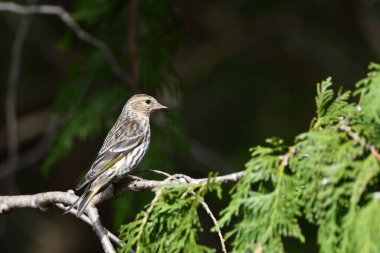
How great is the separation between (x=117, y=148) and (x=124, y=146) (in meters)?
0.06

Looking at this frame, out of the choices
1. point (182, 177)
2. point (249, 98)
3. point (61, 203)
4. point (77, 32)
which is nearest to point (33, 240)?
point (249, 98)

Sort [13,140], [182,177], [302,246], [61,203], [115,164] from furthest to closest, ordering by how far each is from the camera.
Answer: [302,246], [13,140], [115,164], [61,203], [182,177]

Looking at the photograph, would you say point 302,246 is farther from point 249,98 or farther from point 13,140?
point 13,140

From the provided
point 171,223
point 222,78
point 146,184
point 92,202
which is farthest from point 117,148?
point 222,78

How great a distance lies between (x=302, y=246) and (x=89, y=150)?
3.56 meters

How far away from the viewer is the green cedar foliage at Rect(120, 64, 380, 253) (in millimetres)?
2057

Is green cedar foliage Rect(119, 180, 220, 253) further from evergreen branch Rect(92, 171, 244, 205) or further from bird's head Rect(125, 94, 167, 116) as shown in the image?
bird's head Rect(125, 94, 167, 116)

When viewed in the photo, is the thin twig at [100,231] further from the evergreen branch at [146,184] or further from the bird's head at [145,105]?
the bird's head at [145,105]

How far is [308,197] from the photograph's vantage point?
2.46 metres

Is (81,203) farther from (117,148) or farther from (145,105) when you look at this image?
(145,105)

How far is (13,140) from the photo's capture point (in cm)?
596

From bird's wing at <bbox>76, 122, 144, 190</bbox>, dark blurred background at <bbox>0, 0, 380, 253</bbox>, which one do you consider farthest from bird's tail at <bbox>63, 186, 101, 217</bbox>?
dark blurred background at <bbox>0, 0, 380, 253</bbox>

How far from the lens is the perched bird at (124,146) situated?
14.1ft

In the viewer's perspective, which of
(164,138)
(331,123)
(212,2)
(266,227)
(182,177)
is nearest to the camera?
(266,227)
